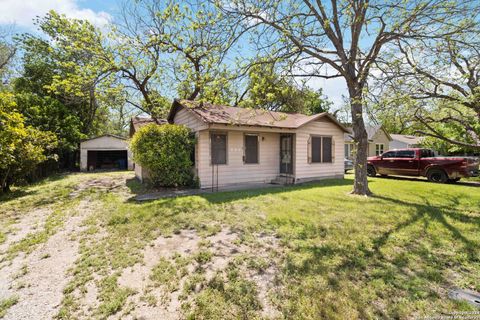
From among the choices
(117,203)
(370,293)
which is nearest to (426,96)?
(370,293)

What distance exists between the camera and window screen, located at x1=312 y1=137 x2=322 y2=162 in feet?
37.8

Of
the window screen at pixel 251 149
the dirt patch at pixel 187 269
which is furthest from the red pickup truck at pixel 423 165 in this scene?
the dirt patch at pixel 187 269

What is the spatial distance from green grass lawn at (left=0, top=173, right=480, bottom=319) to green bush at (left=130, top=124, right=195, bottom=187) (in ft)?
7.29

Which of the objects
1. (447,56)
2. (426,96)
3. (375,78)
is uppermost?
(447,56)

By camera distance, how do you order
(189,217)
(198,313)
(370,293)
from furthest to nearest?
1. (189,217)
2. (370,293)
3. (198,313)

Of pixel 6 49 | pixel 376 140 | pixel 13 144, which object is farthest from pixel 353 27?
pixel 6 49

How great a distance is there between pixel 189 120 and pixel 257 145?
10.9ft

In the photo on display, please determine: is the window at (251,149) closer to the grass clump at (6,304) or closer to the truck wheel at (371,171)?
the truck wheel at (371,171)

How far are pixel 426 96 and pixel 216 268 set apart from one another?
6470 millimetres

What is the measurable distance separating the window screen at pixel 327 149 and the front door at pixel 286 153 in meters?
1.98

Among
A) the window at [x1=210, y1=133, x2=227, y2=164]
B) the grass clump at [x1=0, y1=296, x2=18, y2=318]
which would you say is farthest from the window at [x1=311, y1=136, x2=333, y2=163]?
the grass clump at [x1=0, y1=296, x2=18, y2=318]

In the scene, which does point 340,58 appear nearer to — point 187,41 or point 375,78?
point 375,78

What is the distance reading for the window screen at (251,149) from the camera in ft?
34.8

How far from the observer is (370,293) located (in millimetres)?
2691
